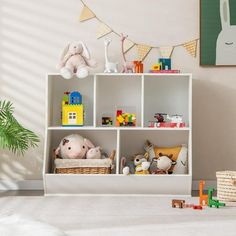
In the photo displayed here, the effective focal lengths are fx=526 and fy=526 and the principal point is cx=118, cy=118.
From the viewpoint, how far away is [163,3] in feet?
12.4

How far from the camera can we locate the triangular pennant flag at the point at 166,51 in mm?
3775

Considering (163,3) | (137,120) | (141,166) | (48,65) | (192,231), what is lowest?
(192,231)

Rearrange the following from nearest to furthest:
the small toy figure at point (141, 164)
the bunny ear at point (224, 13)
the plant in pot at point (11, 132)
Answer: the plant in pot at point (11, 132) < the small toy figure at point (141, 164) < the bunny ear at point (224, 13)

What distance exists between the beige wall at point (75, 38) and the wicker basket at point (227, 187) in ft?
1.81

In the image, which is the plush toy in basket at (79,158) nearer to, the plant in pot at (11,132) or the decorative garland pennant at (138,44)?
the plant in pot at (11,132)

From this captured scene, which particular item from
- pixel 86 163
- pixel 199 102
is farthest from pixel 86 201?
pixel 199 102

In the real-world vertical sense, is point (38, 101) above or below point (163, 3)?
below

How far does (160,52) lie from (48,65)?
81 cm

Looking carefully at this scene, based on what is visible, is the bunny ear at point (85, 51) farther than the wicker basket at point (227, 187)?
Yes

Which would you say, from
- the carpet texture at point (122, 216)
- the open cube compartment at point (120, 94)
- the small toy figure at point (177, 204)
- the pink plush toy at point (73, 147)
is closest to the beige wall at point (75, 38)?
the open cube compartment at point (120, 94)


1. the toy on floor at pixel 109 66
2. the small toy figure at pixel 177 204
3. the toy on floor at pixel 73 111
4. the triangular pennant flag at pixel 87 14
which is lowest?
the small toy figure at pixel 177 204

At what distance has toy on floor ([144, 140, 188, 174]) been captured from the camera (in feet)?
12.0

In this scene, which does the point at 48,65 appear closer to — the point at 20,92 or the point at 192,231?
the point at 20,92

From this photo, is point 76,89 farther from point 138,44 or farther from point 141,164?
point 141,164
